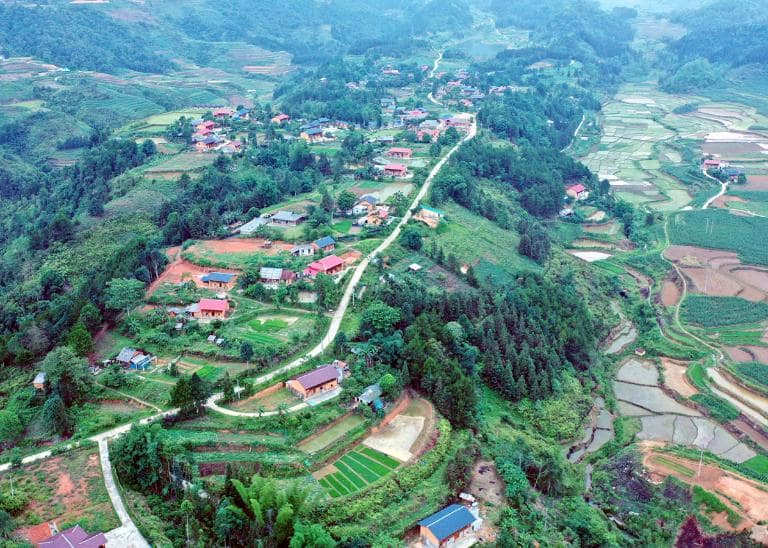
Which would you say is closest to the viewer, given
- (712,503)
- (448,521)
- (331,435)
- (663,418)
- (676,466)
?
(448,521)

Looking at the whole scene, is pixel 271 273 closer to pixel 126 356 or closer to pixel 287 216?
pixel 287 216

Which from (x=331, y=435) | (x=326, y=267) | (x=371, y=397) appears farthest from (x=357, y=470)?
(x=326, y=267)

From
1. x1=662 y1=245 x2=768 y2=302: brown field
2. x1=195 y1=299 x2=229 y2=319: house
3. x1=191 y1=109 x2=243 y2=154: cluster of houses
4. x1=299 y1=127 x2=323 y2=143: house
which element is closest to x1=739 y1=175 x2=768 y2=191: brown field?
x1=662 y1=245 x2=768 y2=302: brown field

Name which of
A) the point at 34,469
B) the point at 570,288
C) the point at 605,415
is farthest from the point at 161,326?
the point at 570,288

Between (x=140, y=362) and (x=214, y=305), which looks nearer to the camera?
(x=140, y=362)

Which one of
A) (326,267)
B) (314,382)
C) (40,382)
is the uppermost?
(326,267)

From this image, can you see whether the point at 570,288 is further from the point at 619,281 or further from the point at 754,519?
the point at 754,519
